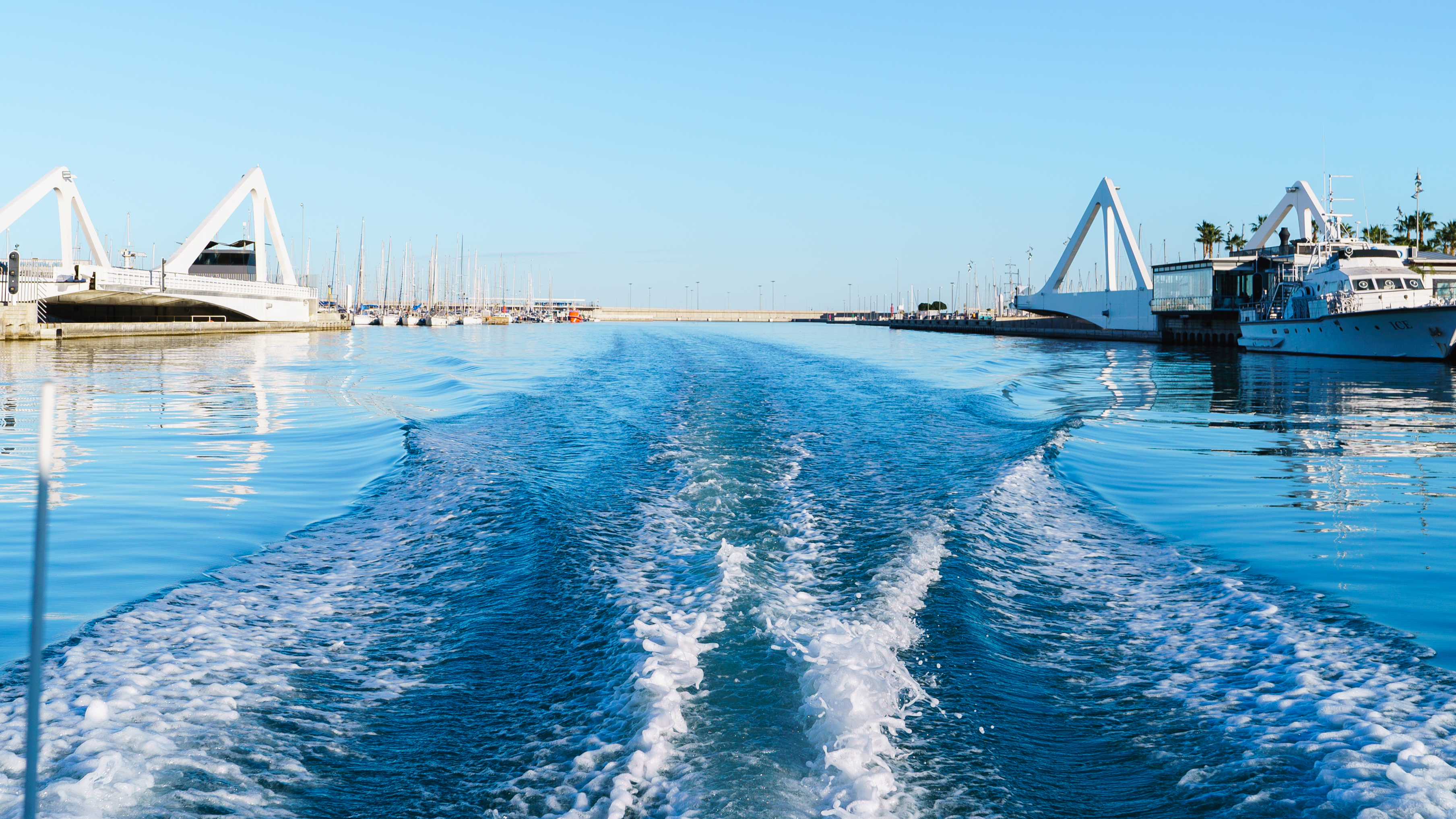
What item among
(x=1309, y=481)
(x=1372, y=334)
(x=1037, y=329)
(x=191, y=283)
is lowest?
(x=1309, y=481)

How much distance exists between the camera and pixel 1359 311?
129ft

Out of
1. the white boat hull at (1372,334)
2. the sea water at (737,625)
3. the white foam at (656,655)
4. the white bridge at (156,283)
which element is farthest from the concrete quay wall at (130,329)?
the white boat hull at (1372,334)

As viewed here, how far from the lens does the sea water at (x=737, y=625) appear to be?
4.11 metres

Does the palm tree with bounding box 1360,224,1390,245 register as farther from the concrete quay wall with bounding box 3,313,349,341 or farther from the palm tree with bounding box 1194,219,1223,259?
the concrete quay wall with bounding box 3,313,349,341

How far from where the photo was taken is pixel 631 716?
471cm

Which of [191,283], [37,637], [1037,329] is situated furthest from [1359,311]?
[191,283]

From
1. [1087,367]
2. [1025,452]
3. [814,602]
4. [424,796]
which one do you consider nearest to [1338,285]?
[1087,367]

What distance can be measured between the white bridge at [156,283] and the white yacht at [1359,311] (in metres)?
64.6

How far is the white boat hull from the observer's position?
116 feet

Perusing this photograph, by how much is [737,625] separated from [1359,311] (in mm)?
42962

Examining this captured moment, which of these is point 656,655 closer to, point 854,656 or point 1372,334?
point 854,656

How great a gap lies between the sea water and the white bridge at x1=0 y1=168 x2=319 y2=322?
162 ft

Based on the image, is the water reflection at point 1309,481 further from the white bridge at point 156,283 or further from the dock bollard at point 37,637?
the white bridge at point 156,283

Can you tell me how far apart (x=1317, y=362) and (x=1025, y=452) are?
32950 mm
